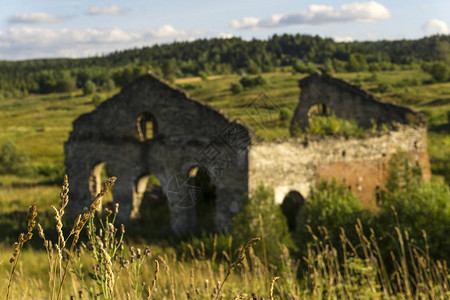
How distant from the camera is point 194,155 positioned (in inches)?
545

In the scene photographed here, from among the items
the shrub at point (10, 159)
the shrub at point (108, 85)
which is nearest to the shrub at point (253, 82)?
the shrub at point (108, 85)

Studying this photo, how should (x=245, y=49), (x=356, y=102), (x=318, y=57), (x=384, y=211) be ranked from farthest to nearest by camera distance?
(x=245, y=49) < (x=318, y=57) < (x=356, y=102) < (x=384, y=211)

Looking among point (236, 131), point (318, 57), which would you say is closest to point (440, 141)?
point (236, 131)

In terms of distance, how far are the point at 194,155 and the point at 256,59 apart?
98276 millimetres

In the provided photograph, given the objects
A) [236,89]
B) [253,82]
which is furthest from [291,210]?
[253,82]

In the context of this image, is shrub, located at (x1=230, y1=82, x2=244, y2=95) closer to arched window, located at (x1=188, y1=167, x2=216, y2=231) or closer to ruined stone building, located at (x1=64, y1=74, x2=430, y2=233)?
arched window, located at (x1=188, y1=167, x2=216, y2=231)

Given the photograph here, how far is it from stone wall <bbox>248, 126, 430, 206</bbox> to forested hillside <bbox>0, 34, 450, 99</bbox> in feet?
226

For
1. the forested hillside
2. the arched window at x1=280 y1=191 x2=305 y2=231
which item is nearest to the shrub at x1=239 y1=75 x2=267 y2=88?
the forested hillside

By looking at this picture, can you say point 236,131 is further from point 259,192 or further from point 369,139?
point 369,139

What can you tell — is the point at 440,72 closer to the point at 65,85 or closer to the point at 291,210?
the point at 291,210

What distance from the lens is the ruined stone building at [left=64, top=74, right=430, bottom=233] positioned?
509 inches

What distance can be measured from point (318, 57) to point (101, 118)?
96.2m

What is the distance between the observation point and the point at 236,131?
12.9m

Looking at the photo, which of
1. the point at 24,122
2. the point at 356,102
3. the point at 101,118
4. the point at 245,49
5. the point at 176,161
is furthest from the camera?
the point at 245,49
